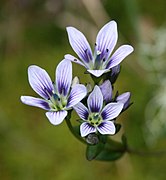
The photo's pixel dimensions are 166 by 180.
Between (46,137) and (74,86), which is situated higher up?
(74,86)

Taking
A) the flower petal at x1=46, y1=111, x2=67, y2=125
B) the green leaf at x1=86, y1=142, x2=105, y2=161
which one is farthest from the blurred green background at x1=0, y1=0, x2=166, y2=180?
the flower petal at x1=46, y1=111, x2=67, y2=125

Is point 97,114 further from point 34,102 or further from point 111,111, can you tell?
point 34,102

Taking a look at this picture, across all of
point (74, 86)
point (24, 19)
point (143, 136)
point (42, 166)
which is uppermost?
point (24, 19)

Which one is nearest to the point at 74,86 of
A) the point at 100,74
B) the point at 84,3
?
the point at 100,74

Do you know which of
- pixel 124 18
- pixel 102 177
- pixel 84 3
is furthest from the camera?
pixel 124 18

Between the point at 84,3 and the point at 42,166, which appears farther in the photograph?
the point at 84,3

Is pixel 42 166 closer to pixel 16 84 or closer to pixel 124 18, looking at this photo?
pixel 16 84
